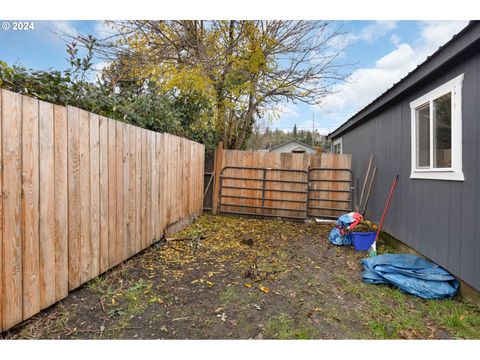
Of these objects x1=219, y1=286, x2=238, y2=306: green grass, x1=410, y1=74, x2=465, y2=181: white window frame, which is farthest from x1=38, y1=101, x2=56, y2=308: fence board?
x1=410, y1=74, x2=465, y2=181: white window frame

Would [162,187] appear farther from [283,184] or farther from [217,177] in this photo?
[283,184]

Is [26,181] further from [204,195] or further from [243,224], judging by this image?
[204,195]

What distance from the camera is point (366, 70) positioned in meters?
6.33

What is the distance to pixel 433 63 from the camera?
2961mm

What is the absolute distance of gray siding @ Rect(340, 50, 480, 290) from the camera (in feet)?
8.07

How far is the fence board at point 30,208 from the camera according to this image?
1.81 m

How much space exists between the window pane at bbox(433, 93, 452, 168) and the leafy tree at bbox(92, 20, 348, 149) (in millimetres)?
3749

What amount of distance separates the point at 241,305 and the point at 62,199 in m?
1.77

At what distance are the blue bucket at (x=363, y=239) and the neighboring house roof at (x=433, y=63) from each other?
86.1 inches

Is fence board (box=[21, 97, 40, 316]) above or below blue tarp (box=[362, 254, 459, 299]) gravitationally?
above

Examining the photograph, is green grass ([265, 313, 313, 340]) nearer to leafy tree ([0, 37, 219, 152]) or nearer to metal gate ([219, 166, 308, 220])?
leafy tree ([0, 37, 219, 152])
